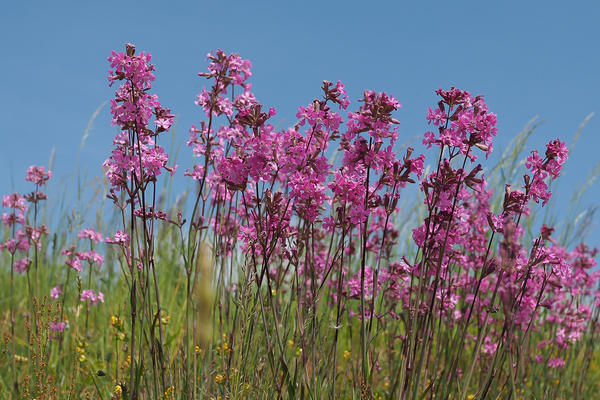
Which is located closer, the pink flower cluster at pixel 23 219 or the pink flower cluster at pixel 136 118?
the pink flower cluster at pixel 136 118

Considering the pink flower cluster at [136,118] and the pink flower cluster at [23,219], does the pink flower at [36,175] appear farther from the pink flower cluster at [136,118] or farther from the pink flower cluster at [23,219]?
the pink flower cluster at [136,118]

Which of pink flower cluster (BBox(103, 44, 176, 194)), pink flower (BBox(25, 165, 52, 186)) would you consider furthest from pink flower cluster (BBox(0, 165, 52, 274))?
pink flower cluster (BBox(103, 44, 176, 194))

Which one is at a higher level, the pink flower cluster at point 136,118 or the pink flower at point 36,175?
the pink flower at point 36,175

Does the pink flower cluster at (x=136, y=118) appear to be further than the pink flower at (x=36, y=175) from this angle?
No

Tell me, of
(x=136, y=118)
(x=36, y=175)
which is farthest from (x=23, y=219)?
(x=136, y=118)

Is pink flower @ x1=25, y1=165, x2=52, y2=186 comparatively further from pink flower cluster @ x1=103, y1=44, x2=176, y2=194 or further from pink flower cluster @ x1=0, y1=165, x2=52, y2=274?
pink flower cluster @ x1=103, y1=44, x2=176, y2=194

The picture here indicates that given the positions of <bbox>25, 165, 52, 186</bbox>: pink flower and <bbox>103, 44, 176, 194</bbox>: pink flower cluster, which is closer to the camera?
<bbox>103, 44, 176, 194</bbox>: pink flower cluster

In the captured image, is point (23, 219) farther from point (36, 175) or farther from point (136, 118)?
point (136, 118)

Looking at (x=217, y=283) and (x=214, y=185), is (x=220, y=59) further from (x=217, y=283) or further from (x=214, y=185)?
(x=217, y=283)

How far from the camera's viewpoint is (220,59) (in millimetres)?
3137

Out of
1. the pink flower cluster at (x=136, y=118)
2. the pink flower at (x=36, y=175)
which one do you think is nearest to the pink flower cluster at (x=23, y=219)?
the pink flower at (x=36, y=175)

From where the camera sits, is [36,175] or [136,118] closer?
[136,118]

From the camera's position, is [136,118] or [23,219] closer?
[136,118]

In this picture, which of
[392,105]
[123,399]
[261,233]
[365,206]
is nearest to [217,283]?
[123,399]
